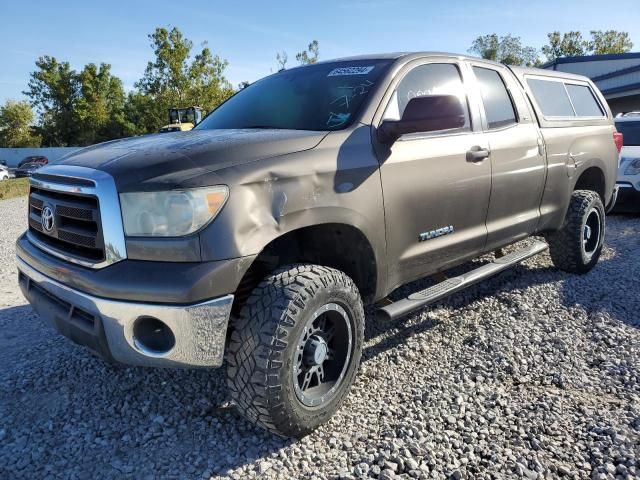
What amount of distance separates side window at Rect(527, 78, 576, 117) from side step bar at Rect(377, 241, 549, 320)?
1.30 meters

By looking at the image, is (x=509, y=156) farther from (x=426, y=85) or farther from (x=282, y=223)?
(x=282, y=223)

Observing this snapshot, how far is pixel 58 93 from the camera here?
166ft

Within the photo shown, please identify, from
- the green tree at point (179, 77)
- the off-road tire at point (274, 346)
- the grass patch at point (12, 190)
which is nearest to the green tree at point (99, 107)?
the green tree at point (179, 77)

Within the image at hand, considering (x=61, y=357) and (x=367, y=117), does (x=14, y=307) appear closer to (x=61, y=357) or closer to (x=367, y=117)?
(x=61, y=357)

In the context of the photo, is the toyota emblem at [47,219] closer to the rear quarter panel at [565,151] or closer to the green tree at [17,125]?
the rear quarter panel at [565,151]

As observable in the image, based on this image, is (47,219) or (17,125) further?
(17,125)

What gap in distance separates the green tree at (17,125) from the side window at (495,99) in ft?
204

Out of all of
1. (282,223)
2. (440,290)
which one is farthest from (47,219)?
(440,290)

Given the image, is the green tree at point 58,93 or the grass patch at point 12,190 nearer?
the grass patch at point 12,190

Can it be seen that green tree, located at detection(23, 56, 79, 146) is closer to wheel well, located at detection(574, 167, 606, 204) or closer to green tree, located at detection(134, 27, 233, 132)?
green tree, located at detection(134, 27, 233, 132)

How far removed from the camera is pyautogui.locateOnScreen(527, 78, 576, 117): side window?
14.1 feet

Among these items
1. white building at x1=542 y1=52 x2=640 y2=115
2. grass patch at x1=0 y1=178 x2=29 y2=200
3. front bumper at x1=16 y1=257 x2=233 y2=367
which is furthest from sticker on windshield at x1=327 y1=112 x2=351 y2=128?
white building at x1=542 y1=52 x2=640 y2=115

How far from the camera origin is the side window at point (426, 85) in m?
2.94

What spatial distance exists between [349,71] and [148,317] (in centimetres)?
203
